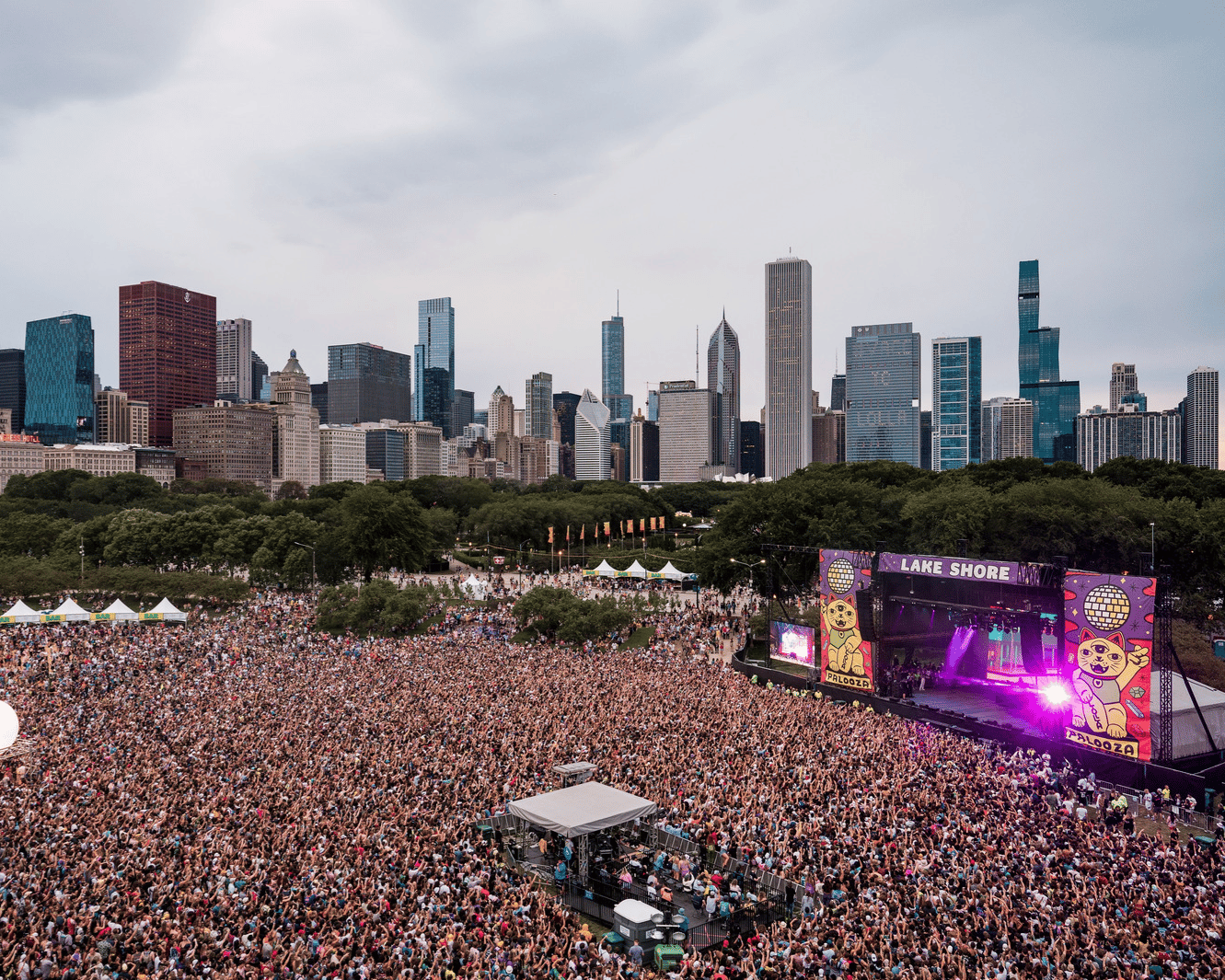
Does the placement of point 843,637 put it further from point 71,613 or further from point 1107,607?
point 71,613

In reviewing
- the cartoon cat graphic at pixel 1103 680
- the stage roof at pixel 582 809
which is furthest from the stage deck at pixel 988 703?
the stage roof at pixel 582 809

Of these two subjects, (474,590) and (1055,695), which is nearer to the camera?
(1055,695)

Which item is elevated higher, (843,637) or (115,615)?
(843,637)

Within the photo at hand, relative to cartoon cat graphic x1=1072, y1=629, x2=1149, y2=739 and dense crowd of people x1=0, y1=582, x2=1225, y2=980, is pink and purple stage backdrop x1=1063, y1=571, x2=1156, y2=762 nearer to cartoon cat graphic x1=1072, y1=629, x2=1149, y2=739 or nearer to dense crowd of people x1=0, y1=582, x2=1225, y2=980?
cartoon cat graphic x1=1072, y1=629, x2=1149, y2=739

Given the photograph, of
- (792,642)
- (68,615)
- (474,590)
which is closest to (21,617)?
(68,615)

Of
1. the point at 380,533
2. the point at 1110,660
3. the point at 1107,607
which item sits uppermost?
the point at 1107,607

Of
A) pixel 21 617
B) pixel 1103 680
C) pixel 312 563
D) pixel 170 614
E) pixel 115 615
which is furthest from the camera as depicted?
pixel 312 563
